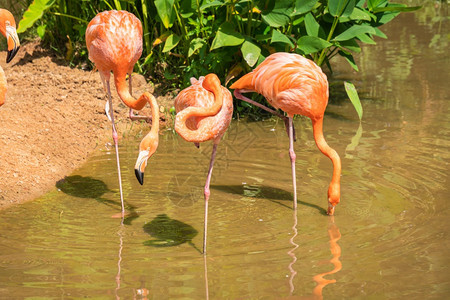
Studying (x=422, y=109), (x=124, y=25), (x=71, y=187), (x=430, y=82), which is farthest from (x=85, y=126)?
(x=430, y=82)

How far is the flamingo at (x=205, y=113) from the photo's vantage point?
397 centimetres

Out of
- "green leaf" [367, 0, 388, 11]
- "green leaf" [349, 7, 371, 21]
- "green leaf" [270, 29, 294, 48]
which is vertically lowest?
"green leaf" [270, 29, 294, 48]

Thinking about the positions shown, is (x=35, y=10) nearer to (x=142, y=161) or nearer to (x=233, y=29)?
(x=233, y=29)

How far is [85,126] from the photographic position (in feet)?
20.7

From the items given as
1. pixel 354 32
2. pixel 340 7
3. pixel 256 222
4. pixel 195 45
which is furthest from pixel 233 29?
pixel 256 222

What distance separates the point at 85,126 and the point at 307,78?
2622mm

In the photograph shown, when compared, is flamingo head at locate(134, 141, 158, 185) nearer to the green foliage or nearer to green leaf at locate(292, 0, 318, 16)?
the green foliage

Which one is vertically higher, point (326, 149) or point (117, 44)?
point (117, 44)

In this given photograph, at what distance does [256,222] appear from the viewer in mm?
4367

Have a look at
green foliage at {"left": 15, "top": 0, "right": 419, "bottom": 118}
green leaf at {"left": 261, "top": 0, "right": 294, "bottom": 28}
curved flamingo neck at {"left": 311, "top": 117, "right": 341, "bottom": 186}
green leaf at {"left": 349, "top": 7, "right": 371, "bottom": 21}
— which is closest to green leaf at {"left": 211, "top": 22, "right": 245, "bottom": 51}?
green foliage at {"left": 15, "top": 0, "right": 419, "bottom": 118}

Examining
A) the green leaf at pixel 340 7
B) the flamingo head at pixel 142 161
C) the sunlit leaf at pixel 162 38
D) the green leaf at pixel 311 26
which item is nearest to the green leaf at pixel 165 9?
the sunlit leaf at pixel 162 38

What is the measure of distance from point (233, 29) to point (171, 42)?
0.66 metres

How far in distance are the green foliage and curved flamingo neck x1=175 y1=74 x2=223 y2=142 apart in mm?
1587

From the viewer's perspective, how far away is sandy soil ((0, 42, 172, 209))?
5156 millimetres
